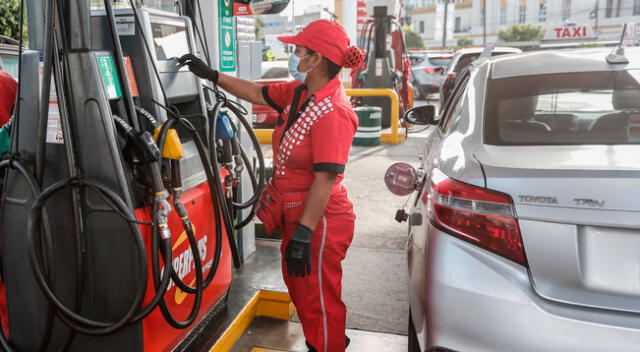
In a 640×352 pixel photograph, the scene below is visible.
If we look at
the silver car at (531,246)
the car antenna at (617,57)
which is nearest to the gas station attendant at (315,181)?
the silver car at (531,246)

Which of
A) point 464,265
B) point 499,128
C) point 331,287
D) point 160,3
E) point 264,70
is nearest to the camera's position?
point 464,265

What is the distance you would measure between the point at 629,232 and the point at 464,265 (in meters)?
0.52

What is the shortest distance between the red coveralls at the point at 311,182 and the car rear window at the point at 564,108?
2.14 feet

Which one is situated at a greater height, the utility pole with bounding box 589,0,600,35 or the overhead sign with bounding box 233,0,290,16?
the utility pole with bounding box 589,0,600,35

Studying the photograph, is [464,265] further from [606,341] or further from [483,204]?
[606,341]

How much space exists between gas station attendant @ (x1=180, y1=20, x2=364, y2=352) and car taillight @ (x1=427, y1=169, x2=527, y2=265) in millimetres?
536

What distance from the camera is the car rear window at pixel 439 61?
21125 mm

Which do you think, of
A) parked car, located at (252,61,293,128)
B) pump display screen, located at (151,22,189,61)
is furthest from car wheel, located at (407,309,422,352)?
parked car, located at (252,61,293,128)

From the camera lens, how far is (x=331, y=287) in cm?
→ 270

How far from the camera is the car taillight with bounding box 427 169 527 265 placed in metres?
1.90

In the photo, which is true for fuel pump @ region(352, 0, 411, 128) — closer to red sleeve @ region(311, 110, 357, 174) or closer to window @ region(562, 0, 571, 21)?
red sleeve @ region(311, 110, 357, 174)

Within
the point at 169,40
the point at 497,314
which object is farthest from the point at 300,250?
the point at 169,40

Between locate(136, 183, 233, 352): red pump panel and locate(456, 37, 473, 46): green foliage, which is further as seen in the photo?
locate(456, 37, 473, 46): green foliage

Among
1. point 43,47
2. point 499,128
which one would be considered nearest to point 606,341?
point 499,128
